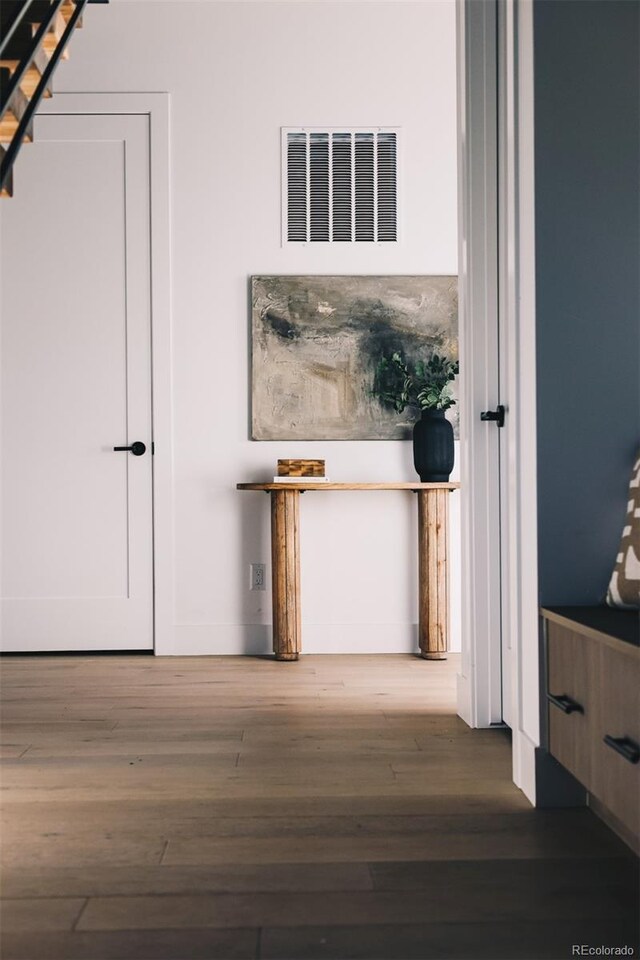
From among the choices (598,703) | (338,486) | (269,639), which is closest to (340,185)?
(338,486)

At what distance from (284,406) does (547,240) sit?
224 cm

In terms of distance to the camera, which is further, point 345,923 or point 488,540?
point 488,540

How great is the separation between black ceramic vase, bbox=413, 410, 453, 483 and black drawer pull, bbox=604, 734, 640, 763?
7.88ft

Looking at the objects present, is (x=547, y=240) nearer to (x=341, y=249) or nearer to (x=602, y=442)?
(x=602, y=442)

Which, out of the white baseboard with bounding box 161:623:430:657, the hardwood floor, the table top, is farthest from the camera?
the white baseboard with bounding box 161:623:430:657

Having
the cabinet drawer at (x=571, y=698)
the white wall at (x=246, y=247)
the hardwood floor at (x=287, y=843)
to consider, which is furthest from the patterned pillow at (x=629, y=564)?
the white wall at (x=246, y=247)

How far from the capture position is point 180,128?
399cm

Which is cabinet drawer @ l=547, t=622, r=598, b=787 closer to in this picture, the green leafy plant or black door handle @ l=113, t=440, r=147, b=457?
the green leafy plant

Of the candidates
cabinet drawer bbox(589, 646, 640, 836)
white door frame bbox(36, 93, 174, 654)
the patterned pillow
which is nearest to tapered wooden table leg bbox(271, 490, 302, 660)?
white door frame bbox(36, 93, 174, 654)

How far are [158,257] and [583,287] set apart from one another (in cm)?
261

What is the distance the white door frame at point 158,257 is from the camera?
13.0ft

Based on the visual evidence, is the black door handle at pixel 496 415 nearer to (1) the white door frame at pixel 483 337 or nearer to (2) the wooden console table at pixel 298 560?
(1) the white door frame at pixel 483 337

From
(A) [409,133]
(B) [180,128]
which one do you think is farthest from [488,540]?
(B) [180,128]

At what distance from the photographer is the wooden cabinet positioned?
1.38 m
